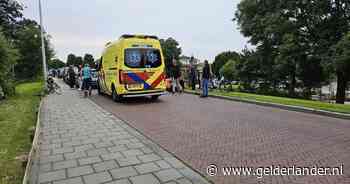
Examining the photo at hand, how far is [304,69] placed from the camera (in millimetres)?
19406

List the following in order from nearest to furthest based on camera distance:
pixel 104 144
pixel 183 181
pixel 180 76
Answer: pixel 183 181
pixel 104 144
pixel 180 76

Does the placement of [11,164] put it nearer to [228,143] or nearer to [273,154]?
[228,143]

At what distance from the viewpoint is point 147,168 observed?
12.0 ft

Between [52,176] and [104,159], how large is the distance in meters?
0.84

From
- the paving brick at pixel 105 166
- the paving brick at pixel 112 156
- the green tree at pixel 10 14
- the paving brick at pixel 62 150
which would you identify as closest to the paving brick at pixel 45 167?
the paving brick at pixel 62 150

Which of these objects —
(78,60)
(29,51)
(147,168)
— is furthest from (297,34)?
(78,60)

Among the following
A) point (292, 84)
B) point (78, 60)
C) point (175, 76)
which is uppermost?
point (78, 60)

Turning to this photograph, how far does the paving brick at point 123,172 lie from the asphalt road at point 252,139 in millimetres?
891

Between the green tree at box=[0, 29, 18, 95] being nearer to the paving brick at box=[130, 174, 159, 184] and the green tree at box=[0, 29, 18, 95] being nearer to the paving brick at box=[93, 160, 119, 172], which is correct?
the paving brick at box=[93, 160, 119, 172]

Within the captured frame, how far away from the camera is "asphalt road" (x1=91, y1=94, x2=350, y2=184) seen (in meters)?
3.77

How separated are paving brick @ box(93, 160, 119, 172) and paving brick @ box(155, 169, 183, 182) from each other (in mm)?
762

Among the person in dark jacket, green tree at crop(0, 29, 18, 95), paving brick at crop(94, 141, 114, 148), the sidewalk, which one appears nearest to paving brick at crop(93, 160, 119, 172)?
the sidewalk

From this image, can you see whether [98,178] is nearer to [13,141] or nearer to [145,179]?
[145,179]

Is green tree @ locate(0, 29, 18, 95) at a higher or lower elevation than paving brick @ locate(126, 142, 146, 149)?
higher
